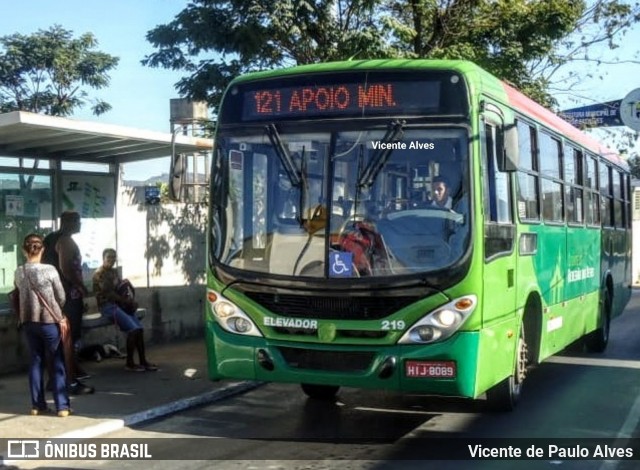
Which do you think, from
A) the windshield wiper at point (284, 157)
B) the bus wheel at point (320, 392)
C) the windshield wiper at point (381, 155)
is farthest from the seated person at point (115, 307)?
the windshield wiper at point (381, 155)

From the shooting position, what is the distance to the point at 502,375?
745 centimetres

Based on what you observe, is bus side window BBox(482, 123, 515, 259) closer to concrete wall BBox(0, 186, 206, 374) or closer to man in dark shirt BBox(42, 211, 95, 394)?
man in dark shirt BBox(42, 211, 95, 394)

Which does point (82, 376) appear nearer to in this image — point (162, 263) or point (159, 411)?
point (159, 411)

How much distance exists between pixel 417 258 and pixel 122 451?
2.88 m

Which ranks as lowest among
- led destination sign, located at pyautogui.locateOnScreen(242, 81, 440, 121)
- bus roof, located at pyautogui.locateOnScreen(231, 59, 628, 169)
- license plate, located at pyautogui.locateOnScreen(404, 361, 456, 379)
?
license plate, located at pyautogui.locateOnScreen(404, 361, 456, 379)

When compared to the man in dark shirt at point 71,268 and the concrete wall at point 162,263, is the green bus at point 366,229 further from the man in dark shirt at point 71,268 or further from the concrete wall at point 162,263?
the concrete wall at point 162,263

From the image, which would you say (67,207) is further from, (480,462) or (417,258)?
(480,462)

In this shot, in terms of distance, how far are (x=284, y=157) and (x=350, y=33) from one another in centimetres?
672

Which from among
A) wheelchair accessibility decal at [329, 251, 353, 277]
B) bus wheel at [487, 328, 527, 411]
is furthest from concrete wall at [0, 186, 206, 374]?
bus wheel at [487, 328, 527, 411]

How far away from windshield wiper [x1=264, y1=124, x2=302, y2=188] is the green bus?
12 mm

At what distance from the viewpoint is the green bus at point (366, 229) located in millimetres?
6582

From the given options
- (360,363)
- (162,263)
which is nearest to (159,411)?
(360,363)

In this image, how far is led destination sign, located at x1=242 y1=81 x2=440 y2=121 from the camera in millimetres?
6930

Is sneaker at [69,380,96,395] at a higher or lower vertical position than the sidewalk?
higher
